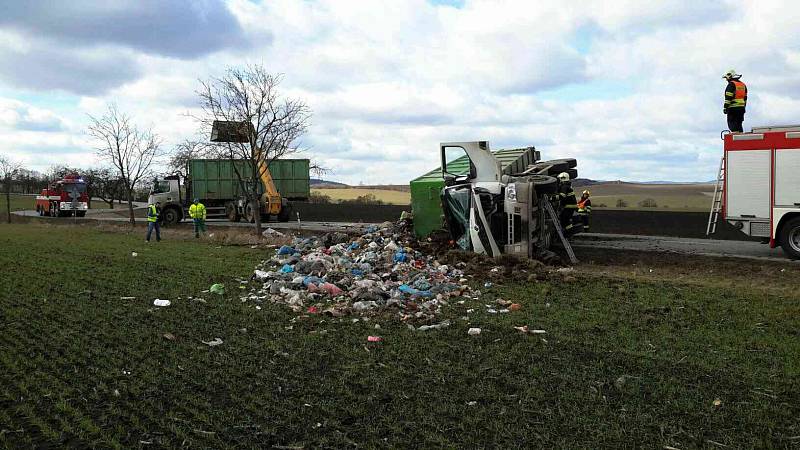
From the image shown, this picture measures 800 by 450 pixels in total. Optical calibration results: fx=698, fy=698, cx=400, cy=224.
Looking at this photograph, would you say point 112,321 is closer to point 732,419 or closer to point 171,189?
point 732,419

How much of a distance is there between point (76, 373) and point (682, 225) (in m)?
24.1

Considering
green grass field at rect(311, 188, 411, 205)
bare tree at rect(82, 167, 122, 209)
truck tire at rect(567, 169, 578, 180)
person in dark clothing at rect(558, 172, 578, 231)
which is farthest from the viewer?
bare tree at rect(82, 167, 122, 209)

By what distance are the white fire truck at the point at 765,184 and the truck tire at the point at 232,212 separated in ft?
74.4

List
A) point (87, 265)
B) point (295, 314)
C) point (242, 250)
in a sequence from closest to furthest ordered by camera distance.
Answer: point (295, 314) → point (87, 265) → point (242, 250)

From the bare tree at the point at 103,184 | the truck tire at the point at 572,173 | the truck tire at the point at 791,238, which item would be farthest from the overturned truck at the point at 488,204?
the bare tree at the point at 103,184

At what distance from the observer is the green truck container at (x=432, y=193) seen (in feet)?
52.5

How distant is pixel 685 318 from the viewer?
30.3ft

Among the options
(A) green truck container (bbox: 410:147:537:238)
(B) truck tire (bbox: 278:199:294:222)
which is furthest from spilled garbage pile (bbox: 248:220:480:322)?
(B) truck tire (bbox: 278:199:294:222)

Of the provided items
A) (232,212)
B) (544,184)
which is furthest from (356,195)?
(544,184)

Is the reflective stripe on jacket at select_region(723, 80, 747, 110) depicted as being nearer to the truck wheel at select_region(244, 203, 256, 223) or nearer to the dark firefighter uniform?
the dark firefighter uniform

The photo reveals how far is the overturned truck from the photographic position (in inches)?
545

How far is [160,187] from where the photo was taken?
32.7 m

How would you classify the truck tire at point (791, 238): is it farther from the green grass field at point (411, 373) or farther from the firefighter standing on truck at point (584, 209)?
the firefighter standing on truck at point (584, 209)

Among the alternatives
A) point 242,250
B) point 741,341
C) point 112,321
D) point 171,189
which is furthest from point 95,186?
point 741,341
